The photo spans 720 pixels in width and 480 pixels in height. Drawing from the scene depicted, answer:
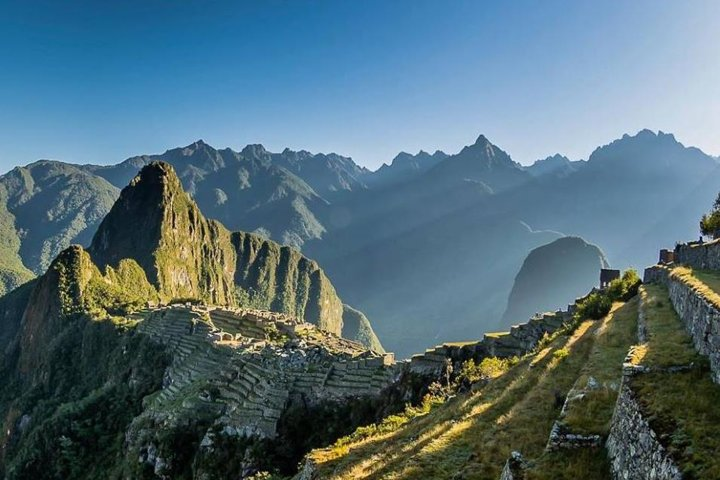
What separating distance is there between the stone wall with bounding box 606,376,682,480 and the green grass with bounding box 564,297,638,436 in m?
0.70

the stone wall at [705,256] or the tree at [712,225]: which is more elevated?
the tree at [712,225]

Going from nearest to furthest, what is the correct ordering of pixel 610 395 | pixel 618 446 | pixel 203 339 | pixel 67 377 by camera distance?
pixel 618 446 → pixel 610 395 → pixel 203 339 → pixel 67 377

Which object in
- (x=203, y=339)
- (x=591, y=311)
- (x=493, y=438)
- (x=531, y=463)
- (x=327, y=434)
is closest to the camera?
(x=531, y=463)

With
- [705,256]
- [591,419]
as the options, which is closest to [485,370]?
[705,256]

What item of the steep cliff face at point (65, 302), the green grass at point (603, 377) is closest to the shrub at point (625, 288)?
the green grass at point (603, 377)

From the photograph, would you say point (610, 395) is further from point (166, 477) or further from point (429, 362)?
point (166, 477)

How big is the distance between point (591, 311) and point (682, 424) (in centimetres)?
1861

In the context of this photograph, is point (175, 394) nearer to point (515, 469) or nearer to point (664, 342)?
point (515, 469)

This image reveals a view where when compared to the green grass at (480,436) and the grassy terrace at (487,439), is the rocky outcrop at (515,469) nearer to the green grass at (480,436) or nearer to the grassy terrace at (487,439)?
the grassy terrace at (487,439)

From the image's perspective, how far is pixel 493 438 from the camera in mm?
10688

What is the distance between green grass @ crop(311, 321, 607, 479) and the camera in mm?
10047

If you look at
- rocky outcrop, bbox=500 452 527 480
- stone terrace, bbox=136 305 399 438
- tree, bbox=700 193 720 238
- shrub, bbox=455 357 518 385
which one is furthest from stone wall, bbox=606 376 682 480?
tree, bbox=700 193 720 238

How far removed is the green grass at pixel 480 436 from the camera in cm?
1005

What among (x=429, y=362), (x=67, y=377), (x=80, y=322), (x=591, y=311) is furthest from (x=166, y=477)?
(x=80, y=322)
